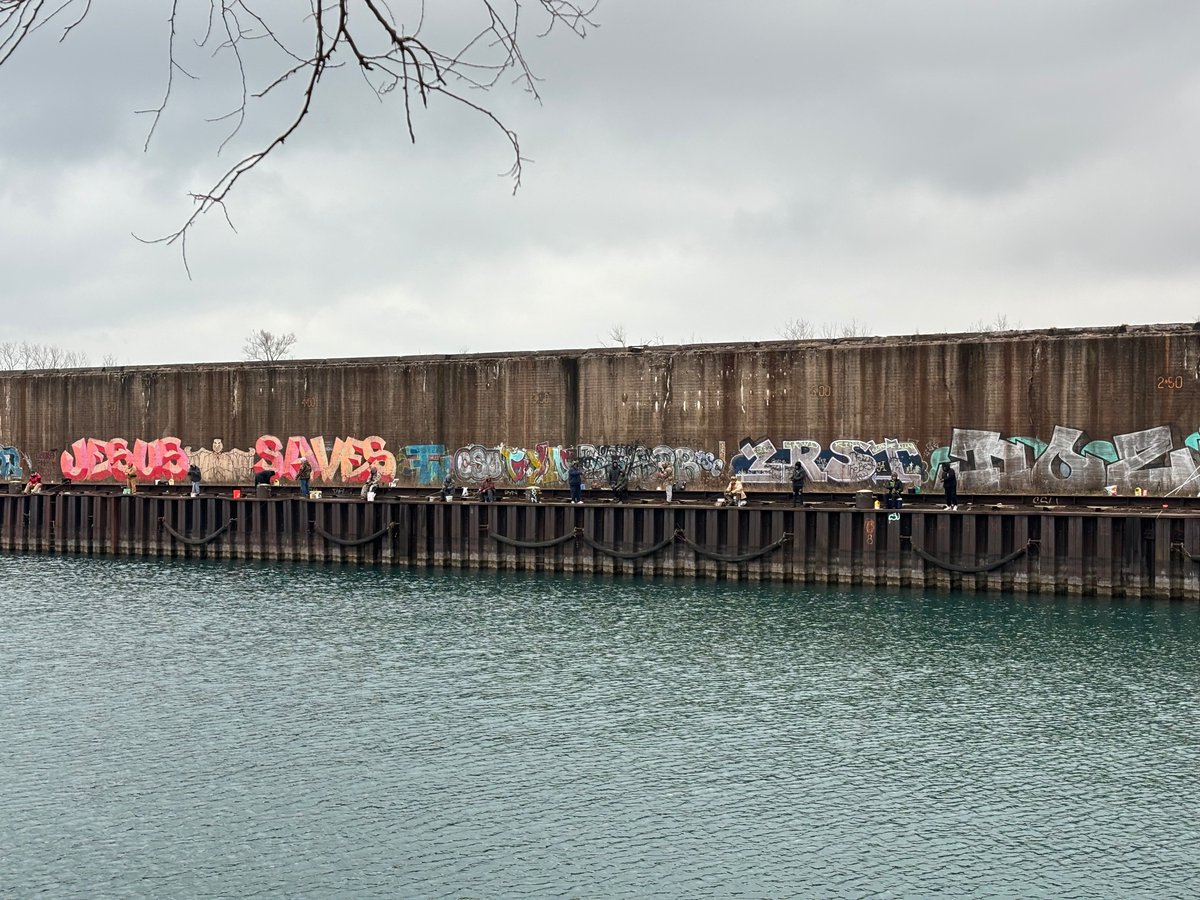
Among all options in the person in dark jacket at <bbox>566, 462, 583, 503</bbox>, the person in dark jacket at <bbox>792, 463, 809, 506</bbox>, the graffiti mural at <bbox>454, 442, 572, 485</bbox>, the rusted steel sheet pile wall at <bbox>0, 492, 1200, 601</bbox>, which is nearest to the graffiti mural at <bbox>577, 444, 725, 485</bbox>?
the graffiti mural at <bbox>454, 442, 572, 485</bbox>

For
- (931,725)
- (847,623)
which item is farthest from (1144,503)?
(931,725)

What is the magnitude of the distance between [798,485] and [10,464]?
34512mm

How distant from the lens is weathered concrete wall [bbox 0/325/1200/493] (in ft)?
123

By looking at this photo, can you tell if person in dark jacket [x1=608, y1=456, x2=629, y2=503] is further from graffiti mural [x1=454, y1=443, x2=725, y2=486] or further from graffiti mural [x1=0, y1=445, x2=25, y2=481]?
graffiti mural [x1=0, y1=445, x2=25, y2=481]

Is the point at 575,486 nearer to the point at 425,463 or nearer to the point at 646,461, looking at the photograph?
the point at 646,461

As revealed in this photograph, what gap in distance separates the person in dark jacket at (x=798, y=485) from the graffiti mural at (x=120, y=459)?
25098mm

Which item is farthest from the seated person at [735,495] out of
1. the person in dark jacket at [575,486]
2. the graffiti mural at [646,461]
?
the person in dark jacket at [575,486]

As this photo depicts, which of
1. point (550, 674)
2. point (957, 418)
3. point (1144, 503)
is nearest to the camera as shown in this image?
point (550, 674)

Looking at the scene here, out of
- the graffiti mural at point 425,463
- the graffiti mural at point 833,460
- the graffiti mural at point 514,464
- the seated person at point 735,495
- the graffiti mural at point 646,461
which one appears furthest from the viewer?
the graffiti mural at point 425,463

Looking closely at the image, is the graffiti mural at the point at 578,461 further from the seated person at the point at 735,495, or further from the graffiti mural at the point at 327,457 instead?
the graffiti mural at the point at 327,457

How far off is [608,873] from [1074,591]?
2218 cm

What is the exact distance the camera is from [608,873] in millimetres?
13672

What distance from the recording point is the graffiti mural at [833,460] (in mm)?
39562

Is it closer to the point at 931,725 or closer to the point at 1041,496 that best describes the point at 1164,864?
the point at 931,725
